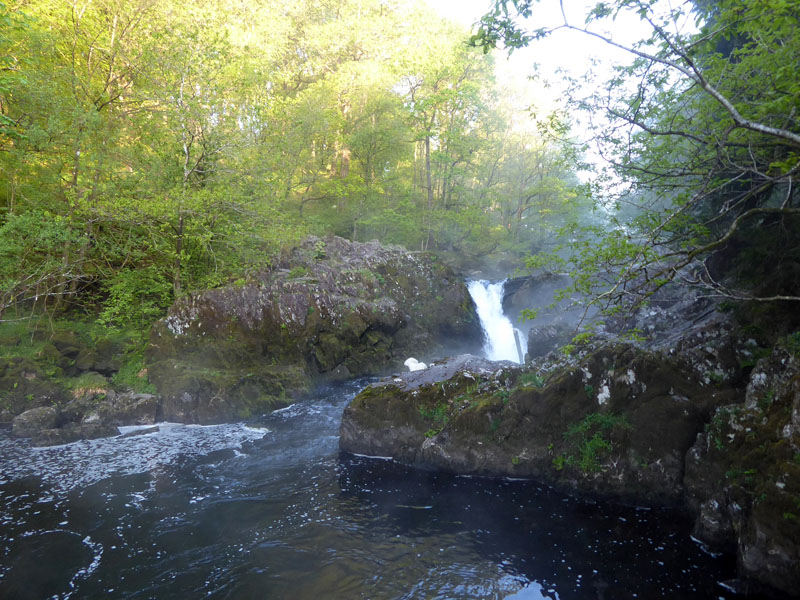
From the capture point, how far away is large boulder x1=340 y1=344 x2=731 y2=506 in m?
6.82

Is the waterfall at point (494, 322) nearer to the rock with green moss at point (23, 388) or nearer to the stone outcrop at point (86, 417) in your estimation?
the stone outcrop at point (86, 417)

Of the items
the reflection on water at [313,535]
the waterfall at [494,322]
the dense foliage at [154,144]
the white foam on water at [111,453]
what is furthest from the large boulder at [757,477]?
the waterfall at [494,322]

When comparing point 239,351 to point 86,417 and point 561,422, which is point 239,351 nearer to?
point 86,417

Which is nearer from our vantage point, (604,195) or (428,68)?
(604,195)

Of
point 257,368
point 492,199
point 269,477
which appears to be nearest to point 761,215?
point 269,477

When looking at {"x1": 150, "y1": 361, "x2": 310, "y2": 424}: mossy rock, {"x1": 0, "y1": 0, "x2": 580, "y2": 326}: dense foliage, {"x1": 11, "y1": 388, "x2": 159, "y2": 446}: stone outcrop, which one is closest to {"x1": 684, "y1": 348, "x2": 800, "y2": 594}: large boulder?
{"x1": 0, "y1": 0, "x2": 580, "y2": 326}: dense foliage

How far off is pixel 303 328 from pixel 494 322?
9.81 m

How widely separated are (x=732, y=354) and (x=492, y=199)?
78.1 feet

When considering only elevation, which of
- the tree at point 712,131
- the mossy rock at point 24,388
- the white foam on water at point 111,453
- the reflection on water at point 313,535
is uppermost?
the tree at point 712,131

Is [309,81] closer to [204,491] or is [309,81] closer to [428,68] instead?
[428,68]

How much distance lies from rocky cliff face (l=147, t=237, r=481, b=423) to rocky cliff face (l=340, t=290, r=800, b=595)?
4786 mm

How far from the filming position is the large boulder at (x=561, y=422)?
22.4ft

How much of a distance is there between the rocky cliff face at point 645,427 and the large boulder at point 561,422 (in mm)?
19

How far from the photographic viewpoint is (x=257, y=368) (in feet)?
43.9
